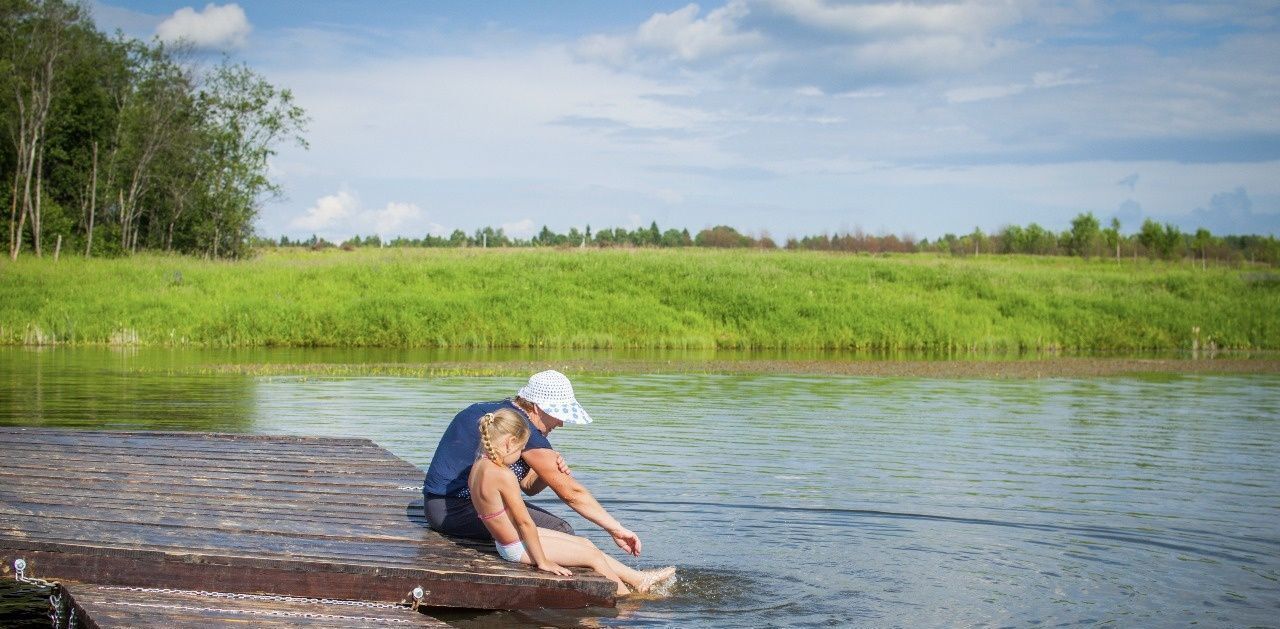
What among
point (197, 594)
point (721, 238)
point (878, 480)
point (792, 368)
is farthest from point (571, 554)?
point (721, 238)

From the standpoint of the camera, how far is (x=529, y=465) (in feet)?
28.6

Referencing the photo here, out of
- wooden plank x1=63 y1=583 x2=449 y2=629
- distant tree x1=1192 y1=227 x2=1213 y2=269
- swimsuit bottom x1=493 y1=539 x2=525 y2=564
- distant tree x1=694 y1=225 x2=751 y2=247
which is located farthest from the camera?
distant tree x1=1192 y1=227 x2=1213 y2=269

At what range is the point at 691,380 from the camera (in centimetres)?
2770

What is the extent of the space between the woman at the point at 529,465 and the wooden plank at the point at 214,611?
115cm

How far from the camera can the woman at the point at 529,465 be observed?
8500mm

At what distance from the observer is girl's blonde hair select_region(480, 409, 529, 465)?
8094 millimetres

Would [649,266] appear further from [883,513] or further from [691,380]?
[883,513]

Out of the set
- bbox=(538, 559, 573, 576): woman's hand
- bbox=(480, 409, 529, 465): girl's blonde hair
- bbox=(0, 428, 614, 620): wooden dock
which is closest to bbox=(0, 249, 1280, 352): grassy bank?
bbox=(0, 428, 614, 620): wooden dock

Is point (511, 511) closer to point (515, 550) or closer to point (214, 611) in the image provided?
point (515, 550)

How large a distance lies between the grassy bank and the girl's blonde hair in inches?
1300

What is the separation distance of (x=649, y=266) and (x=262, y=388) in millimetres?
32947

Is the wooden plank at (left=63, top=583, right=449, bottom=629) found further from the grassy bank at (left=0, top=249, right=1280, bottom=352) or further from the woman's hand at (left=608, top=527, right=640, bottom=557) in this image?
the grassy bank at (left=0, top=249, right=1280, bottom=352)

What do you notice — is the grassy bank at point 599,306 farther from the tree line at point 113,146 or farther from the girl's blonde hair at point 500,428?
the girl's blonde hair at point 500,428

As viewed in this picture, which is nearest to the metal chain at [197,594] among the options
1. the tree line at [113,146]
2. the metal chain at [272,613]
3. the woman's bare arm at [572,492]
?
the metal chain at [272,613]
